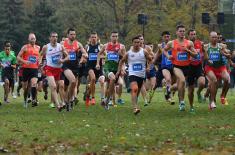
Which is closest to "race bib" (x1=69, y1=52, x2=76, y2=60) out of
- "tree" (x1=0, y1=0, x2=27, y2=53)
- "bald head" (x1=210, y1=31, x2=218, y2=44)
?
"bald head" (x1=210, y1=31, x2=218, y2=44)

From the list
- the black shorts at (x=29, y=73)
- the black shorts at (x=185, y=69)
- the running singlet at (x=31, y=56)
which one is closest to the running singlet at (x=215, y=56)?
the black shorts at (x=185, y=69)

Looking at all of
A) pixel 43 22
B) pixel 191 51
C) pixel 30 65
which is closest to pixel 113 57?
→ pixel 30 65

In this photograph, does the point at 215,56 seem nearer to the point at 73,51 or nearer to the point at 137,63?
the point at 137,63

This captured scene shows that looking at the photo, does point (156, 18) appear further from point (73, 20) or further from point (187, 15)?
point (73, 20)

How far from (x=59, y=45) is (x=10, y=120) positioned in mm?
3761

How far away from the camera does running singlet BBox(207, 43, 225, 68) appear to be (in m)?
20.3

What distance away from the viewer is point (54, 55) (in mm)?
19219

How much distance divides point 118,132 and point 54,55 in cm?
665

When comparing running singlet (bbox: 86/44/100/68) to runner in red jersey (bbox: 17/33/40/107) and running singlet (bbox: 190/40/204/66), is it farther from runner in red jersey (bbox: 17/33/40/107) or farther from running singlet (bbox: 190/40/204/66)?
running singlet (bbox: 190/40/204/66)

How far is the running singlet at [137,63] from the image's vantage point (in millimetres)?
18281

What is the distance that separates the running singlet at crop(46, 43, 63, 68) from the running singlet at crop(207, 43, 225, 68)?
14.3ft

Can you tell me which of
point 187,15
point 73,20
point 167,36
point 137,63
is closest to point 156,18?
point 187,15

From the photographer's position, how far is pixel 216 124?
14562mm

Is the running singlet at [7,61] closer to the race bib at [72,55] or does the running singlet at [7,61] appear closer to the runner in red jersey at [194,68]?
the race bib at [72,55]
